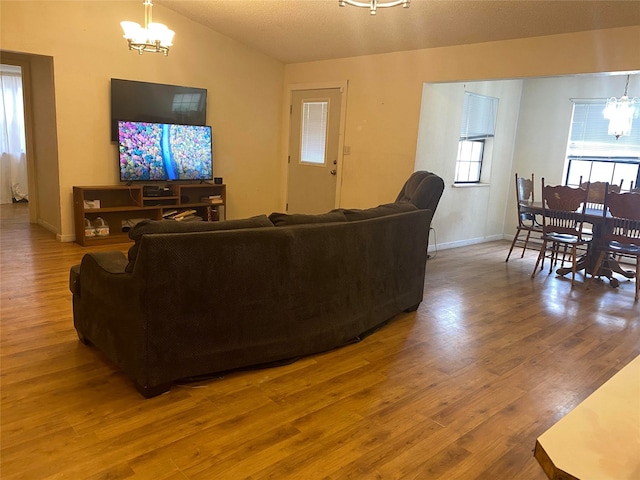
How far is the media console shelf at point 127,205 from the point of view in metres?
5.29

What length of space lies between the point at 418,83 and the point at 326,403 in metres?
4.15

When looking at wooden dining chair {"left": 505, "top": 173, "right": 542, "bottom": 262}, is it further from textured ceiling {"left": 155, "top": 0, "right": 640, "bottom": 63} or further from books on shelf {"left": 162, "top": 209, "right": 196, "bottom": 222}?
books on shelf {"left": 162, "top": 209, "right": 196, "bottom": 222}

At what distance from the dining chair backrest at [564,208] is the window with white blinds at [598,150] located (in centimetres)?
166

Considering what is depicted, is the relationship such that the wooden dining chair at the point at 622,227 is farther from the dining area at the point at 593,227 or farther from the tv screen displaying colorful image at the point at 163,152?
the tv screen displaying colorful image at the point at 163,152

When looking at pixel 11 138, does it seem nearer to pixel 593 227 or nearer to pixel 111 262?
pixel 111 262

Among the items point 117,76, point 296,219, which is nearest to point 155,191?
point 117,76

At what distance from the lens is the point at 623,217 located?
446cm

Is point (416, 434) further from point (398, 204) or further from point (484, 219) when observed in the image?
point (484, 219)

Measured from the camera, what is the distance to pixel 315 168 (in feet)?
22.2

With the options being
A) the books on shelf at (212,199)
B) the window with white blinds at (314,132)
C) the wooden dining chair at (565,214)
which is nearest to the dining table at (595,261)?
the wooden dining chair at (565,214)

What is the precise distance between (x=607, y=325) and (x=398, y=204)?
1967mm

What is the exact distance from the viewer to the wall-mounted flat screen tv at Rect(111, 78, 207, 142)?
215 inches

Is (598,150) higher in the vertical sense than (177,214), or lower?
higher

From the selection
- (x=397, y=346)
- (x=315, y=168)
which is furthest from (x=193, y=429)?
(x=315, y=168)
